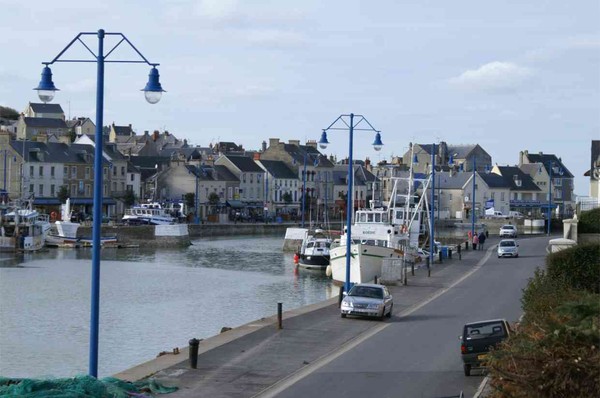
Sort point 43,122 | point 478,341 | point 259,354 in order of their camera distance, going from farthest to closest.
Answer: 1. point 43,122
2. point 259,354
3. point 478,341

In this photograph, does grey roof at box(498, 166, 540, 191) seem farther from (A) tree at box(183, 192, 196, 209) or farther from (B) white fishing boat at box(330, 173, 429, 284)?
(B) white fishing boat at box(330, 173, 429, 284)

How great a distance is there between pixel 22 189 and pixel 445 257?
50102mm

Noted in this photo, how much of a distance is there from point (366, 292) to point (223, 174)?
10929cm

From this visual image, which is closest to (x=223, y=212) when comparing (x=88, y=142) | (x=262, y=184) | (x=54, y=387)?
(x=262, y=184)

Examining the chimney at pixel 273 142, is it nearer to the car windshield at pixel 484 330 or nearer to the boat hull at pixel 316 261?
the boat hull at pixel 316 261

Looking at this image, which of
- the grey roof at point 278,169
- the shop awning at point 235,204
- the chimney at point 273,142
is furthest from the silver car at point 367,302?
the chimney at point 273,142

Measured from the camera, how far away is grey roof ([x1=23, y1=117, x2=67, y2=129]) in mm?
160625

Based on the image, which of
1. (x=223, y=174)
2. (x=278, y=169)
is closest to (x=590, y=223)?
(x=223, y=174)

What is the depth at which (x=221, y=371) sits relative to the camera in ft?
83.5

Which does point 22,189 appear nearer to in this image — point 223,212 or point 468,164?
point 223,212

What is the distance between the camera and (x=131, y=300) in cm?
5378

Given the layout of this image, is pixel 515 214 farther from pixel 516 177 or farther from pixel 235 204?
pixel 235 204

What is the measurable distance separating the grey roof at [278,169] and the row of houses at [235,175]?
0.19 m

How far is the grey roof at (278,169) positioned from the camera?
151400 millimetres
